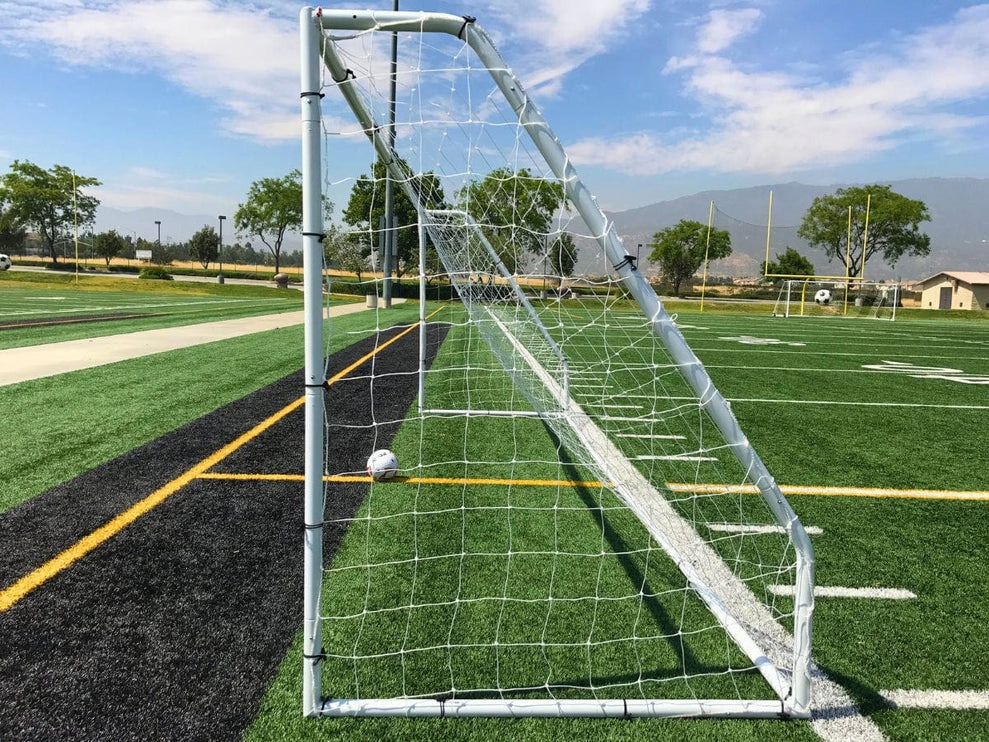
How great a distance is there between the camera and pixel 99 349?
9.82 metres

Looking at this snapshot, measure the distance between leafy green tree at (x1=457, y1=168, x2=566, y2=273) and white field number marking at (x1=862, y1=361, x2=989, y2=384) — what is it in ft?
31.7

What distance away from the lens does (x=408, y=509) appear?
3947mm

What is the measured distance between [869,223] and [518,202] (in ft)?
211

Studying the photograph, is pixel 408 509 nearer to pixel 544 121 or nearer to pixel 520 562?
pixel 520 562

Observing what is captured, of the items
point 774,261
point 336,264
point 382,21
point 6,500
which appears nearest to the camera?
point 382,21

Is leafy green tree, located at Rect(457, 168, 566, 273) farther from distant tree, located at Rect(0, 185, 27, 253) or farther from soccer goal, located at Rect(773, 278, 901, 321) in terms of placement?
distant tree, located at Rect(0, 185, 27, 253)

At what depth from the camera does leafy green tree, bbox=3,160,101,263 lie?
50.5m

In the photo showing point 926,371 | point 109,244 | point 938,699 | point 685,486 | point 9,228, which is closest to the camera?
point 938,699

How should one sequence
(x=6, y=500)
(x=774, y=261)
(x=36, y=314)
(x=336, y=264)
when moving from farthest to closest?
(x=774, y=261) < (x=36, y=314) < (x=6, y=500) < (x=336, y=264)

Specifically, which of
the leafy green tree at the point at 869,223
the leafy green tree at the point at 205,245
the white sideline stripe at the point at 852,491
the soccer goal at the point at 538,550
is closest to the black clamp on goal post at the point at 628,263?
the soccer goal at the point at 538,550

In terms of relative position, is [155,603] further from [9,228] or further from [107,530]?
[9,228]

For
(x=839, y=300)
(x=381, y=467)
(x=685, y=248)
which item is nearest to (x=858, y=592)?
(x=381, y=467)

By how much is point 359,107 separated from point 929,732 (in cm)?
346

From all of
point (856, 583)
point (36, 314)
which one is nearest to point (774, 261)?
point (36, 314)
